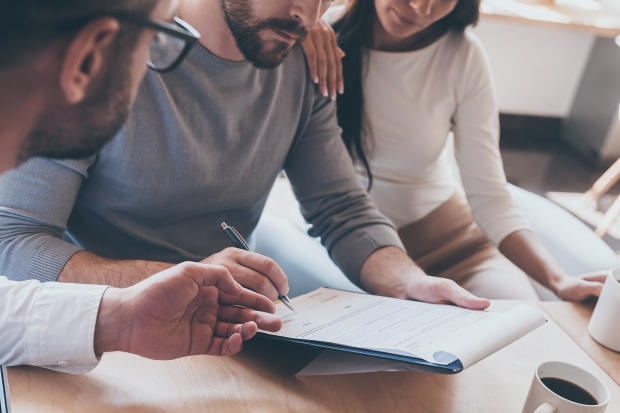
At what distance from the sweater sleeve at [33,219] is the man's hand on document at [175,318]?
7.5 inches

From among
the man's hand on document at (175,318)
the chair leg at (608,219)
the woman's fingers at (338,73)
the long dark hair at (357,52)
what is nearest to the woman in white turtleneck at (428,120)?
the long dark hair at (357,52)

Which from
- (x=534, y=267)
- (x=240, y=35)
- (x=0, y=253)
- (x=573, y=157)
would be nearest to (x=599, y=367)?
(x=534, y=267)

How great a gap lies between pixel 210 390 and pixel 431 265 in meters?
0.91

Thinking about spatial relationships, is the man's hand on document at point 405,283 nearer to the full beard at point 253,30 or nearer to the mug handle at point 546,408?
the mug handle at point 546,408

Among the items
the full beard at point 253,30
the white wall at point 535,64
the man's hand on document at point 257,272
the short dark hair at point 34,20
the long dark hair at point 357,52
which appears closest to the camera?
the short dark hair at point 34,20

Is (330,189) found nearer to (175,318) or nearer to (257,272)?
(257,272)

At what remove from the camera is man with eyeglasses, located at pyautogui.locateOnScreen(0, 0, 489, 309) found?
82 cm

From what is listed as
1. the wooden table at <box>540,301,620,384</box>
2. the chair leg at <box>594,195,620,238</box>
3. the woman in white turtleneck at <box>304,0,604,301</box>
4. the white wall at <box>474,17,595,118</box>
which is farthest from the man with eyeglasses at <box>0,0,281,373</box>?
the white wall at <box>474,17,595,118</box>

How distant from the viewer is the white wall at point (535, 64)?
3.60 meters

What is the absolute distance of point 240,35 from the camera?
3.11ft

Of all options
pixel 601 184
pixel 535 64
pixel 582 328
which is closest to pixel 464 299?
pixel 582 328

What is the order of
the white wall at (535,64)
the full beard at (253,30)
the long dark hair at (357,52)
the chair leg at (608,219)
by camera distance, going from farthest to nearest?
the white wall at (535,64)
the chair leg at (608,219)
the long dark hair at (357,52)
the full beard at (253,30)

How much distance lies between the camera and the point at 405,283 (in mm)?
945

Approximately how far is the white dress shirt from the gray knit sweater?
0.15 meters
